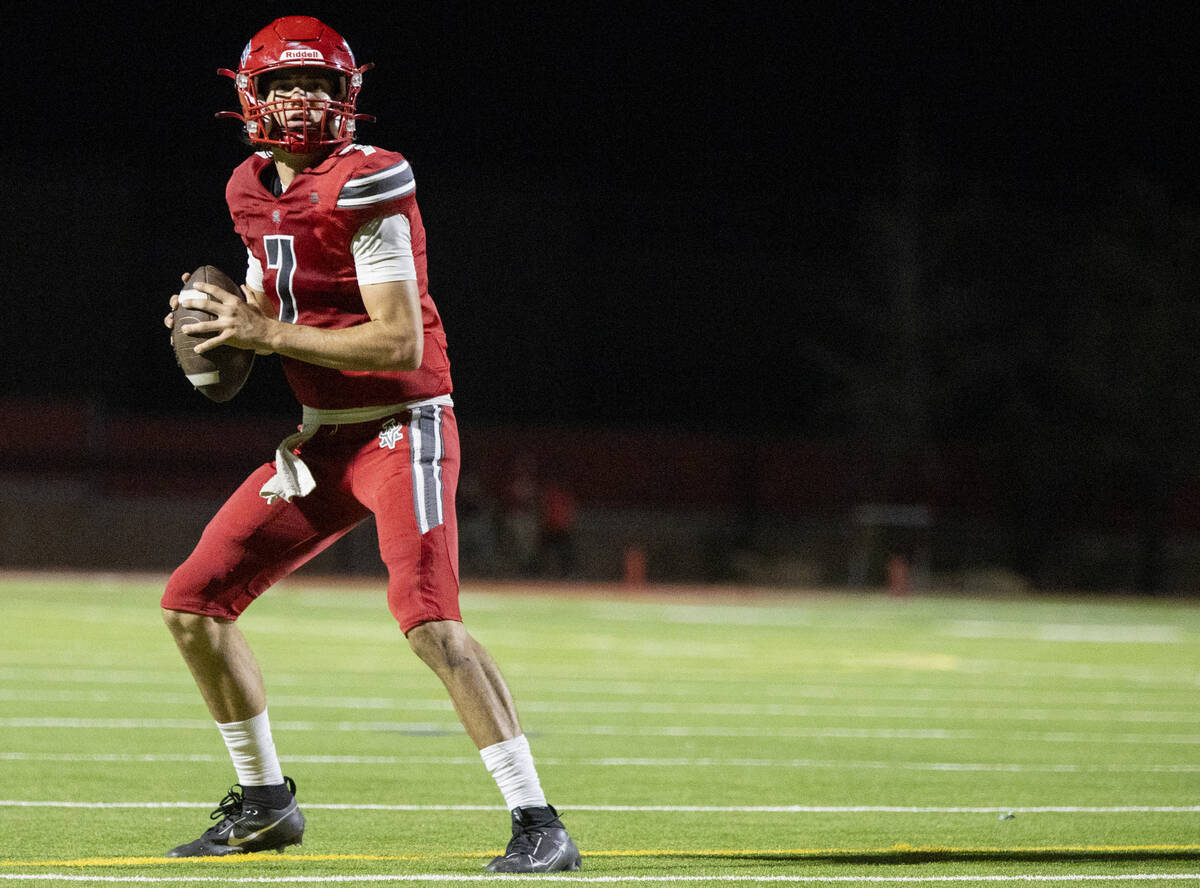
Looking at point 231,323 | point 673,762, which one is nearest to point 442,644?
point 231,323

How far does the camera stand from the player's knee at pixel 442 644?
5.21 metres

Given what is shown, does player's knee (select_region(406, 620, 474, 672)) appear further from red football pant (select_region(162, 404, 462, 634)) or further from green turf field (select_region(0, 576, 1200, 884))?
green turf field (select_region(0, 576, 1200, 884))

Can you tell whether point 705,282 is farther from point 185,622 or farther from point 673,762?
point 185,622

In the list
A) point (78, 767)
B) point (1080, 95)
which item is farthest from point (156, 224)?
point (78, 767)

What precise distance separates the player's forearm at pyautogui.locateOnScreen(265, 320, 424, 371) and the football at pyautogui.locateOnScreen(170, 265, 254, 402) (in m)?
0.23

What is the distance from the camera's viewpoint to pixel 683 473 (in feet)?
125

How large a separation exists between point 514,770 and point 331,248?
60.0 inches

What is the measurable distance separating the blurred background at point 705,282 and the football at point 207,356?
2664cm

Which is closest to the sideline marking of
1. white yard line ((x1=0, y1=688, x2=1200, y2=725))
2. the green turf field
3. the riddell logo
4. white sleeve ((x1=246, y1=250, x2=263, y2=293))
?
the green turf field

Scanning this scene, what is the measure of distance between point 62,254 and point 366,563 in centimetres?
1074

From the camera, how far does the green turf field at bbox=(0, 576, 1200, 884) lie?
566cm

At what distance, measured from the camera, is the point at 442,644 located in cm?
521

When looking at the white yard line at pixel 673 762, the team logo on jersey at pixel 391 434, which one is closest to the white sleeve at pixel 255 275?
the team logo on jersey at pixel 391 434

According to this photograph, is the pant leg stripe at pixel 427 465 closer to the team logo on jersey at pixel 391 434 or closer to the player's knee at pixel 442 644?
the team logo on jersey at pixel 391 434
